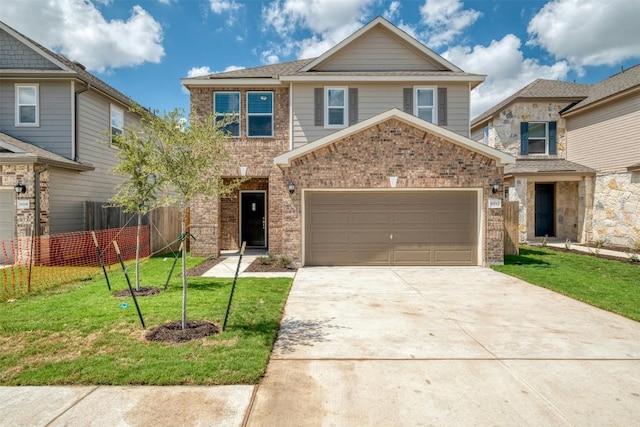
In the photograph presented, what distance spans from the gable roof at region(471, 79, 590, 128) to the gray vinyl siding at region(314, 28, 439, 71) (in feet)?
18.0

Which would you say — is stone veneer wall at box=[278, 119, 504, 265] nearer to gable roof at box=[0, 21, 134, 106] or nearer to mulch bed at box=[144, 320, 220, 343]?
mulch bed at box=[144, 320, 220, 343]

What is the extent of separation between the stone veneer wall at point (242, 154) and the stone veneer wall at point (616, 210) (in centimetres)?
1327

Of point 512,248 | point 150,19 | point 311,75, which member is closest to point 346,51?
point 311,75

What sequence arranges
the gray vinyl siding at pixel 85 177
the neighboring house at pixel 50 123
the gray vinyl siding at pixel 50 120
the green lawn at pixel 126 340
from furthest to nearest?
the gray vinyl siding at pixel 50 120 → the gray vinyl siding at pixel 85 177 → the neighboring house at pixel 50 123 → the green lawn at pixel 126 340

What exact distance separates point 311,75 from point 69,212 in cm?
A: 968

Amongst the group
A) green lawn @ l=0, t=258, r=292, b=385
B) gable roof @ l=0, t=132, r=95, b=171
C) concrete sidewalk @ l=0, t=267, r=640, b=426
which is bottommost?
concrete sidewalk @ l=0, t=267, r=640, b=426

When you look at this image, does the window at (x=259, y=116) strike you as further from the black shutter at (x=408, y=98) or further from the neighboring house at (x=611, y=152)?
the neighboring house at (x=611, y=152)

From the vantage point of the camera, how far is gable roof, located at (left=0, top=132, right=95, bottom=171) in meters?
10.5

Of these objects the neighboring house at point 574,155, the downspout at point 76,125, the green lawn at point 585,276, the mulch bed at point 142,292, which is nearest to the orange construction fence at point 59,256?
the mulch bed at point 142,292

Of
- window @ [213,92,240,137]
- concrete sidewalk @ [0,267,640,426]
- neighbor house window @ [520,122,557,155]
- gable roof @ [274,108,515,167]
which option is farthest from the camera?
neighbor house window @ [520,122,557,155]

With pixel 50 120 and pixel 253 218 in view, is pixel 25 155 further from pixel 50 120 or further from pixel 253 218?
pixel 253 218

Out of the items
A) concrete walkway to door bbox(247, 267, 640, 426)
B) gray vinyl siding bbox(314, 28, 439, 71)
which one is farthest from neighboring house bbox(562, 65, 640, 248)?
concrete walkway to door bbox(247, 267, 640, 426)

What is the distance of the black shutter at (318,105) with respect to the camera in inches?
509

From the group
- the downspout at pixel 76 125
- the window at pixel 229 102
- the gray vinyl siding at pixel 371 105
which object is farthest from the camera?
the window at pixel 229 102
